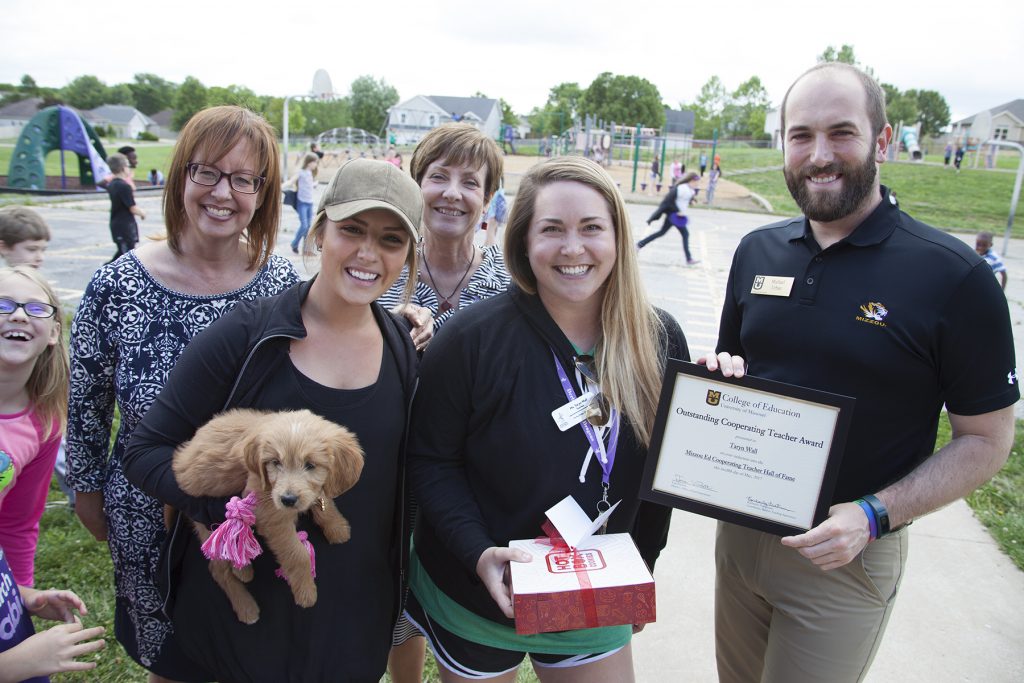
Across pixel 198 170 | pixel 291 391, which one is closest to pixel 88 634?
pixel 291 391

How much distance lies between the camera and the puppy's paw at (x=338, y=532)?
1753 millimetres

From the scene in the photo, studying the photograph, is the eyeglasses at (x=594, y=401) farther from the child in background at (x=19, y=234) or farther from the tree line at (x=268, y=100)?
the tree line at (x=268, y=100)

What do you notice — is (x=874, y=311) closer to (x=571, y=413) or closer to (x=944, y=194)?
(x=571, y=413)

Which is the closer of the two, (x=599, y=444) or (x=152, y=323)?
(x=599, y=444)

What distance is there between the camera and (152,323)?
2.13m

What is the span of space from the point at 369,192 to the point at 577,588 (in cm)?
124

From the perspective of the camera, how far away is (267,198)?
2.44m

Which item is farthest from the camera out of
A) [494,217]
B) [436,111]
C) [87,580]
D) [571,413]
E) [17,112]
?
[17,112]

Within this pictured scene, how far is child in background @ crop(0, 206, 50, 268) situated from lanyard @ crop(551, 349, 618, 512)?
5.14 m

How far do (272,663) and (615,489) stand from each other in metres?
1.14

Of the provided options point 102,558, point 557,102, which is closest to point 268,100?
point 557,102

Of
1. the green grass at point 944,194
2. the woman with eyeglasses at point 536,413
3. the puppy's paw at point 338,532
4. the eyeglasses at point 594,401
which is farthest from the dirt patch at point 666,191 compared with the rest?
the puppy's paw at point 338,532

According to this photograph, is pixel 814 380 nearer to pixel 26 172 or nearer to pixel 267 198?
pixel 267 198

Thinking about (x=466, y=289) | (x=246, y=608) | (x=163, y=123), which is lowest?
(x=246, y=608)
